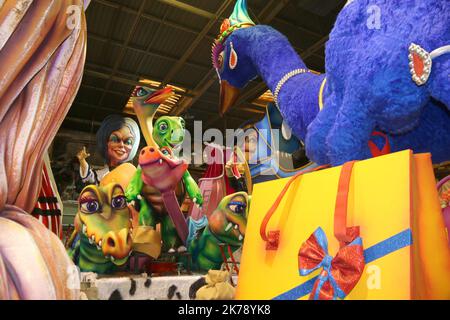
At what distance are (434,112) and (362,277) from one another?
45cm

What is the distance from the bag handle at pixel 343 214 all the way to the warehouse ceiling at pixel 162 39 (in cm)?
147

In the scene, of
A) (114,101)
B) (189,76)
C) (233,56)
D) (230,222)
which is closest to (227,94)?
(233,56)

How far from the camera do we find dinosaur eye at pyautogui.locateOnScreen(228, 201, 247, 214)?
1.12m

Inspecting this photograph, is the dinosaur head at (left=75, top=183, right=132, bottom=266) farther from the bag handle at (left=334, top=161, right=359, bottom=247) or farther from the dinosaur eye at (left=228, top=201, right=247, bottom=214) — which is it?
the bag handle at (left=334, top=161, right=359, bottom=247)

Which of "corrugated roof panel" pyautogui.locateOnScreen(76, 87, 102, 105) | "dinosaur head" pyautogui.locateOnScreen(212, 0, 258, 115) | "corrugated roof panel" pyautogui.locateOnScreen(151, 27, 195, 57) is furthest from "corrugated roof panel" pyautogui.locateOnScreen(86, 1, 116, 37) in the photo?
"dinosaur head" pyautogui.locateOnScreen(212, 0, 258, 115)

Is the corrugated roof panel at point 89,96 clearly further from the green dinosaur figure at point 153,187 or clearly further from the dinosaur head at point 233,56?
the dinosaur head at point 233,56

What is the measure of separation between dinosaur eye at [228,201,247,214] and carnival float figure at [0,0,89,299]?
619mm

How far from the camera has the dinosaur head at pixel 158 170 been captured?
1.28 m

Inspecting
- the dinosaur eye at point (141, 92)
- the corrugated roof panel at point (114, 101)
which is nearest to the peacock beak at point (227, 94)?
the dinosaur eye at point (141, 92)

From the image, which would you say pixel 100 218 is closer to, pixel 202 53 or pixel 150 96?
pixel 150 96

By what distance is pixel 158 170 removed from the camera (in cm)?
128

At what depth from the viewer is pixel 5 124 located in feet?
1.82

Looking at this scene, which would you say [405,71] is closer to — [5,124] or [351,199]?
[351,199]

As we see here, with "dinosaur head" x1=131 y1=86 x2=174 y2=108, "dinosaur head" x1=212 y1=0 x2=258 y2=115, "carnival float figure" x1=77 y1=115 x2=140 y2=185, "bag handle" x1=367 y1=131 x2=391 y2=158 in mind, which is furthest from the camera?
"carnival float figure" x1=77 y1=115 x2=140 y2=185
